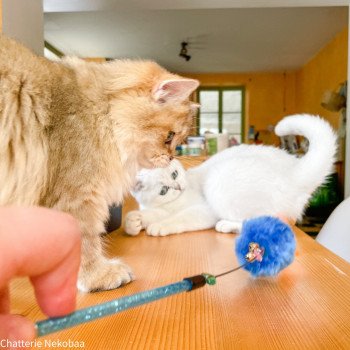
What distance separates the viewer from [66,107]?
0.73 meters

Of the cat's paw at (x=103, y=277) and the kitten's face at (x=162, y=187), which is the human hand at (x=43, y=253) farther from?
the kitten's face at (x=162, y=187)

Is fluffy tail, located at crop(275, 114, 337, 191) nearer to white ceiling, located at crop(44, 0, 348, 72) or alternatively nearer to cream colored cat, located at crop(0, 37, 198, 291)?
cream colored cat, located at crop(0, 37, 198, 291)

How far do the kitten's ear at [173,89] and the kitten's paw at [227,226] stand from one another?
1.29 ft

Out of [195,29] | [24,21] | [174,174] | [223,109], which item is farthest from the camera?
[223,109]

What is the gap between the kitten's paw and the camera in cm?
111

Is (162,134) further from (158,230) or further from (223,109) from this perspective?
(223,109)

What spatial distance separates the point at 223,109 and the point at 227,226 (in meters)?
9.01

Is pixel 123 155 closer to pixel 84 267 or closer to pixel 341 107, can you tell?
pixel 84 267

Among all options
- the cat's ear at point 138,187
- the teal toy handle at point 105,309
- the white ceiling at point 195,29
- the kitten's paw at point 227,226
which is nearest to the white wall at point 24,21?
the cat's ear at point 138,187

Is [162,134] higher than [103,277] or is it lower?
higher

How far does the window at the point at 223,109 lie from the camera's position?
991 cm

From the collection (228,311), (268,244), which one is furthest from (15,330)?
(268,244)

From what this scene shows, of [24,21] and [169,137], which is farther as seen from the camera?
[24,21]

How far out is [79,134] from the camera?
0.72 meters
